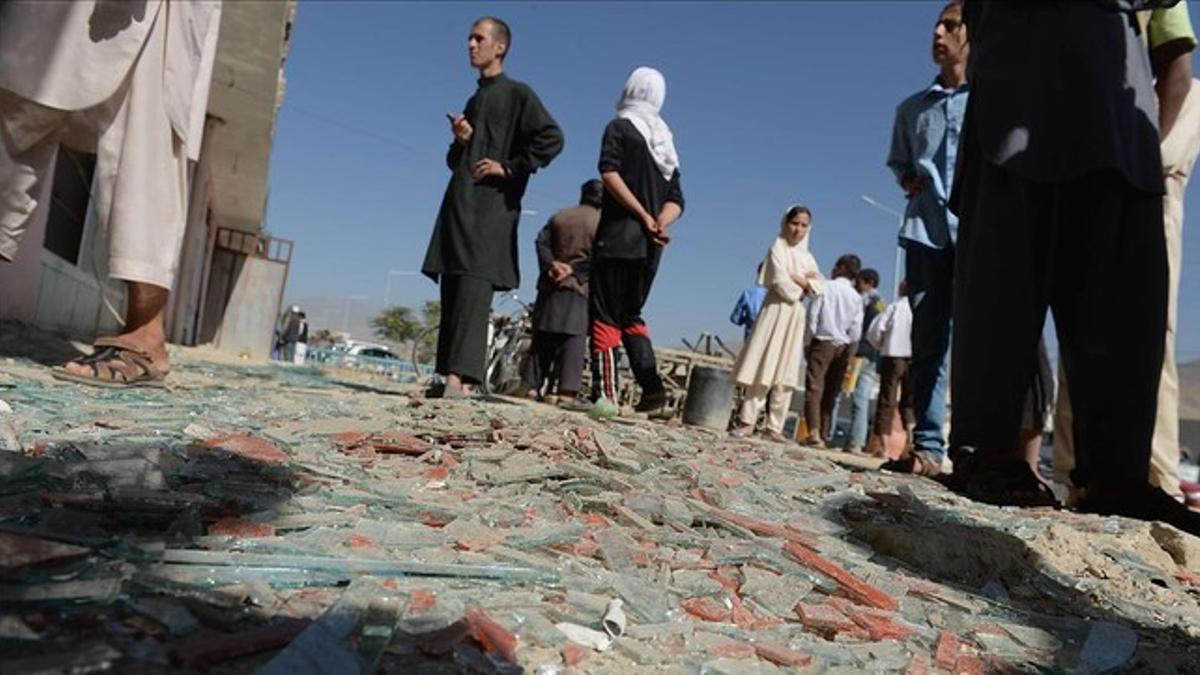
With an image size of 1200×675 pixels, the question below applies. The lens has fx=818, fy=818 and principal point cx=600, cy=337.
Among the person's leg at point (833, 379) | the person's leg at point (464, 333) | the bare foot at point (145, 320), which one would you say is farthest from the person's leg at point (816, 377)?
the bare foot at point (145, 320)

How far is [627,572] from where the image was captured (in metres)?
1.43

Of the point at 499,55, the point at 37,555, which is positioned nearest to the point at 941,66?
the point at 499,55

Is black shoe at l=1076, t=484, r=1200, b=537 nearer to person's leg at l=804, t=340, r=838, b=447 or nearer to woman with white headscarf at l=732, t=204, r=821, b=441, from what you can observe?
woman with white headscarf at l=732, t=204, r=821, b=441

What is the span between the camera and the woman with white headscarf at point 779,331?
20.1 ft

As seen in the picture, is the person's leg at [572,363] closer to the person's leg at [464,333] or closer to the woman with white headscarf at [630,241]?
the woman with white headscarf at [630,241]

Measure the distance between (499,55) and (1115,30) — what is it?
3.13 metres

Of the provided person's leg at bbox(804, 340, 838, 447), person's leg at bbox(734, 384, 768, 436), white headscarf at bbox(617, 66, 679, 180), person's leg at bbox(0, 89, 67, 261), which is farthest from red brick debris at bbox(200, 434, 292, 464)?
person's leg at bbox(804, 340, 838, 447)

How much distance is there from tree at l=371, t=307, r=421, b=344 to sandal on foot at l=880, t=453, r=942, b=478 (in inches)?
2428

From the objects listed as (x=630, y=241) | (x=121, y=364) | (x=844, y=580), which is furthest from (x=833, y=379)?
(x=844, y=580)

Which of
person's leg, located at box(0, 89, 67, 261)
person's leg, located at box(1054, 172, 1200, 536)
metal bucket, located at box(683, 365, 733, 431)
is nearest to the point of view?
person's leg, located at box(1054, 172, 1200, 536)

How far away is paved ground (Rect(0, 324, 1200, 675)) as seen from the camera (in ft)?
3.24

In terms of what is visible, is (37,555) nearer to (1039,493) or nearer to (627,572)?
(627,572)

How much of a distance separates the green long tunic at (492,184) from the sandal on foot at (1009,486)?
8.66 feet

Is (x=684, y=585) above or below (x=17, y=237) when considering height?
below
